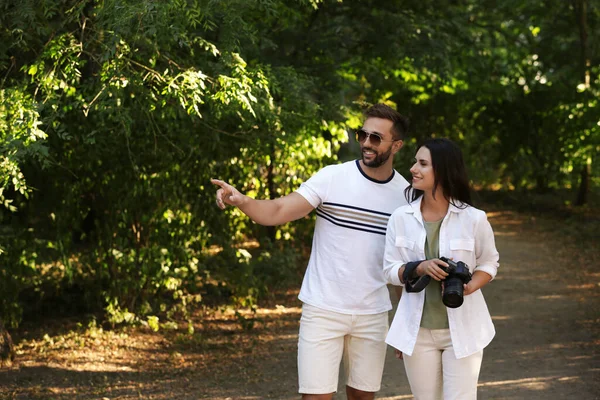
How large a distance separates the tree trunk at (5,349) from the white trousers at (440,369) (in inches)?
182

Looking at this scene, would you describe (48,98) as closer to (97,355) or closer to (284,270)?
(97,355)

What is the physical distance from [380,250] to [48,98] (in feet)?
8.43

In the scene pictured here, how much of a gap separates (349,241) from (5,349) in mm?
4400

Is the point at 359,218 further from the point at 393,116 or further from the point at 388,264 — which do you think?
the point at 393,116

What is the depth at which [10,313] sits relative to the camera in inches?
319

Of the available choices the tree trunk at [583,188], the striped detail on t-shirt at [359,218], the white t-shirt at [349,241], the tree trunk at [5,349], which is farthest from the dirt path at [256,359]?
the tree trunk at [583,188]

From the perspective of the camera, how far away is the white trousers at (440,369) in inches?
158

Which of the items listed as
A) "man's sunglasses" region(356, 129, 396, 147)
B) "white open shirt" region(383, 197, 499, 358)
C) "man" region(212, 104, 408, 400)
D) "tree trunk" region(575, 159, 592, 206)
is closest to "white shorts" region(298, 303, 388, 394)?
"man" region(212, 104, 408, 400)

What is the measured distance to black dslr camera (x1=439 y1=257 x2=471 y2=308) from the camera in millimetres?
3895

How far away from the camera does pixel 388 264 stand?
13.8ft

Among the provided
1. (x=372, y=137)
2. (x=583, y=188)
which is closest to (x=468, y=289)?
(x=372, y=137)

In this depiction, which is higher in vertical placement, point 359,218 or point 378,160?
point 378,160

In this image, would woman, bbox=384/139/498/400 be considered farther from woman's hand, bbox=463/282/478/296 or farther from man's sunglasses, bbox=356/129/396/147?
man's sunglasses, bbox=356/129/396/147

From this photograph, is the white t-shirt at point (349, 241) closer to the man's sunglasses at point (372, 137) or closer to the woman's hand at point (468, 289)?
the man's sunglasses at point (372, 137)
